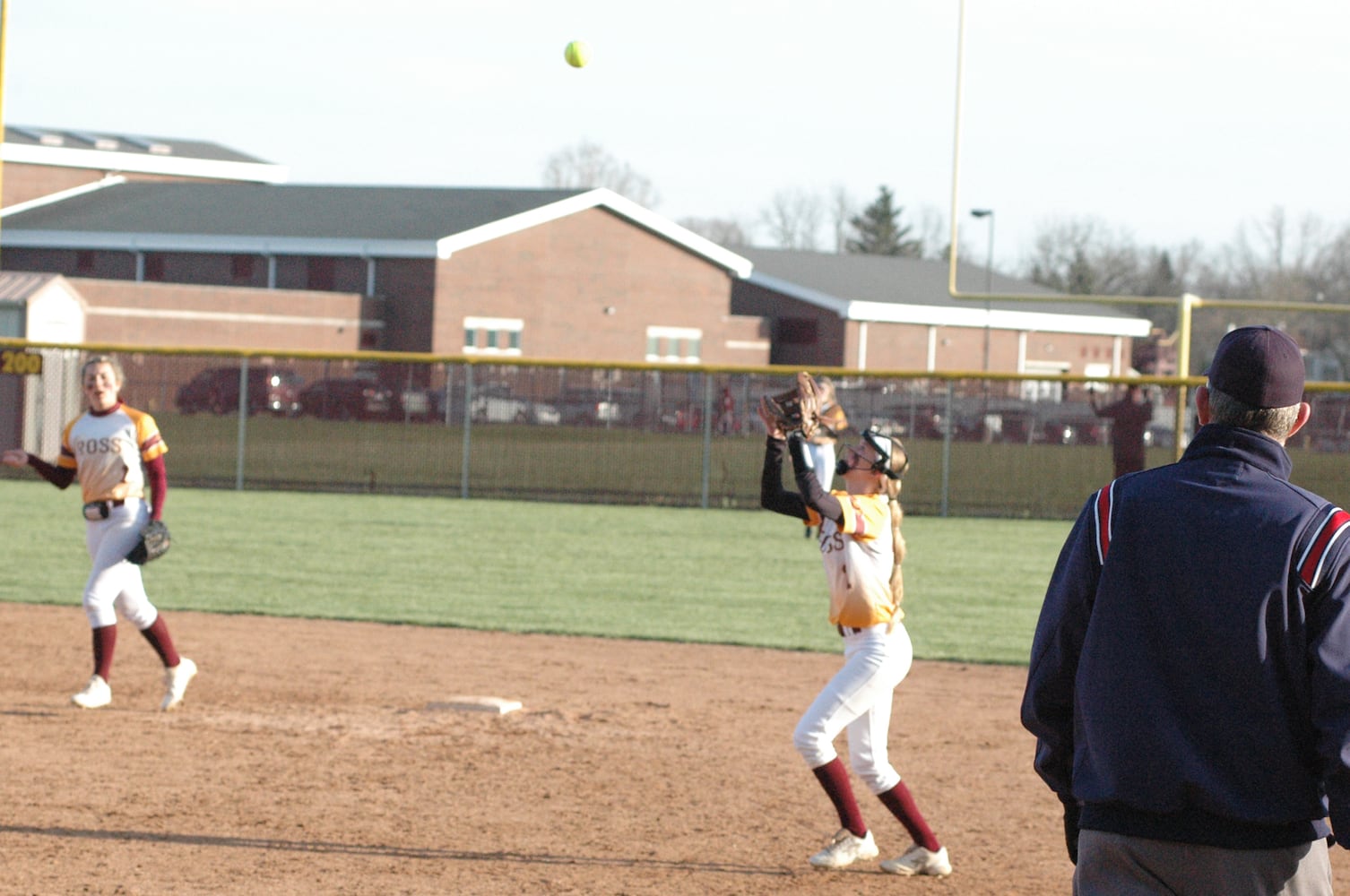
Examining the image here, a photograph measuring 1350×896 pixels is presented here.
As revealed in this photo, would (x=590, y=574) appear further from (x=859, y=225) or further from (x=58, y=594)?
(x=859, y=225)

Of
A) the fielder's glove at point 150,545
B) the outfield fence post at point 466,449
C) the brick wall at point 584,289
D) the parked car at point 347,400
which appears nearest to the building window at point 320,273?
the brick wall at point 584,289

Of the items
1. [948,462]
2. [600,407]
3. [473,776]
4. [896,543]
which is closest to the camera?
[896,543]

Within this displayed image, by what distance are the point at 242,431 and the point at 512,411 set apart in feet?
13.0

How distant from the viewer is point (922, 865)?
615 centimetres

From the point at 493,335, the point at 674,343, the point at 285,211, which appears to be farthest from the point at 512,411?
the point at 674,343

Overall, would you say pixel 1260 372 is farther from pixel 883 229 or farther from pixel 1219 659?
pixel 883 229

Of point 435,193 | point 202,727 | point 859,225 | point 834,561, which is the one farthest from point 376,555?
point 859,225

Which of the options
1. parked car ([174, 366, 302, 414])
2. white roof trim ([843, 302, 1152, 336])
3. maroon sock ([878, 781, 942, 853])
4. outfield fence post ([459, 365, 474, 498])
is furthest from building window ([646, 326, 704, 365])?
maroon sock ([878, 781, 942, 853])

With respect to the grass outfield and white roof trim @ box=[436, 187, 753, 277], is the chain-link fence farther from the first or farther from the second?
white roof trim @ box=[436, 187, 753, 277]

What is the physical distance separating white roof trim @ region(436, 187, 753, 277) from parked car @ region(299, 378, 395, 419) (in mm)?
20595

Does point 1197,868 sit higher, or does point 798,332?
point 798,332

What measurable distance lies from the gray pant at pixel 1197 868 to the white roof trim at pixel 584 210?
43.2 metres

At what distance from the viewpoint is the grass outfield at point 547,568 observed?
1280cm

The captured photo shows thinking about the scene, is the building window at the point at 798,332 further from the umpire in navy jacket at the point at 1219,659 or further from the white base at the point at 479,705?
the umpire in navy jacket at the point at 1219,659
